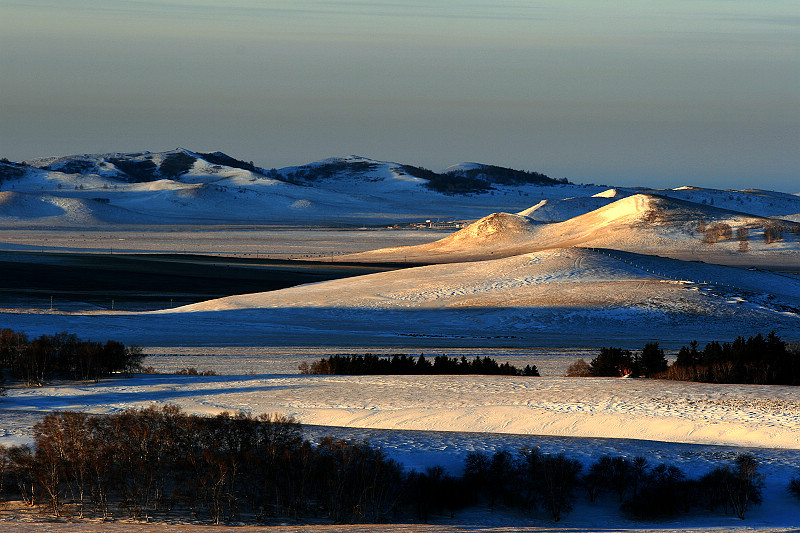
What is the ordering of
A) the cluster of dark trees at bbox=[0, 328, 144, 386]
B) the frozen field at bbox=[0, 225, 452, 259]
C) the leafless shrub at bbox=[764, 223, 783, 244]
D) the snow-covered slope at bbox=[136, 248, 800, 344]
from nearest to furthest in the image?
the cluster of dark trees at bbox=[0, 328, 144, 386]
the snow-covered slope at bbox=[136, 248, 800, 344]
the leafless shrub at bbox=[764, 223, 783, 244]
the frozen field at bbox=[0, 225, 452, 259]

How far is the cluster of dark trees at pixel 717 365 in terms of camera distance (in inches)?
874

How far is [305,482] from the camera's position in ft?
43.5

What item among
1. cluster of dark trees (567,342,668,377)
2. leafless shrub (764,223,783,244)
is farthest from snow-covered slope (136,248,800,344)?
leafless shrub (764,223,783,244)

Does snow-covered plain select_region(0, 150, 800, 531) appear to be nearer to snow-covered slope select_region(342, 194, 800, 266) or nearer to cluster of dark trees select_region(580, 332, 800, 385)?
snow-covered slope select_region(342, 194, 800, 266)

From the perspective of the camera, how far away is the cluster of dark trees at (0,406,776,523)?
13.0m

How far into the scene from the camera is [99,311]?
4081cm

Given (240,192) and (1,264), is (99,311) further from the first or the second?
(240,192)

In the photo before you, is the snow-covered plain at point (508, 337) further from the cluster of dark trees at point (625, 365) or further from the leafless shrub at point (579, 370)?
the cluster of dark trees at point (625, 365)

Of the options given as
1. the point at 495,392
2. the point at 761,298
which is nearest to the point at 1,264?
the point at 761,298

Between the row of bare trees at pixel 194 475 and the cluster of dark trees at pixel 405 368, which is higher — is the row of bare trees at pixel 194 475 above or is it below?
below

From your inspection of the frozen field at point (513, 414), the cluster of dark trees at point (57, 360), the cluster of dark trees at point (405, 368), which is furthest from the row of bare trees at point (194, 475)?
the cluster of dark trees at point (405, 368)

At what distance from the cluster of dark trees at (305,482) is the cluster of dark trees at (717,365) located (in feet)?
28.7

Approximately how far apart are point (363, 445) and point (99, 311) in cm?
2892

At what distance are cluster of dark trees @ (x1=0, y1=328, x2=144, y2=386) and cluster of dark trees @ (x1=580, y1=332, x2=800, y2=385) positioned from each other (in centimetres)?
1110
